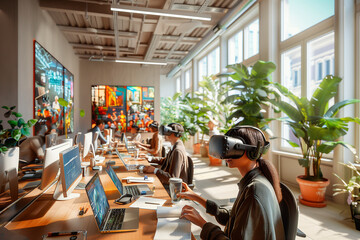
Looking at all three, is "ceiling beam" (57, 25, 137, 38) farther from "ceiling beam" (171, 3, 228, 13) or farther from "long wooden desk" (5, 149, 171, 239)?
"long wooden desk" (5, 149, 171, 239)

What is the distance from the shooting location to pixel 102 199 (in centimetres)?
151

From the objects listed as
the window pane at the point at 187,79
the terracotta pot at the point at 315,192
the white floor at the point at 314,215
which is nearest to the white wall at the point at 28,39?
the white floor at the point at 314,215

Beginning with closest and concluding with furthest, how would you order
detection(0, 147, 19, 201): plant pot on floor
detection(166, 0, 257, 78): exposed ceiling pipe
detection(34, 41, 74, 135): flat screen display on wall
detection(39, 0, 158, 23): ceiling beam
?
detection(0, 147, 19, 201): plant pot on floor < detection(34, 41, 74, 135): flat screen display on wall < detection(166, 0, 257, 78): exposed ceiling pipe < detection(39, 0, 158, 23): ceiling beam

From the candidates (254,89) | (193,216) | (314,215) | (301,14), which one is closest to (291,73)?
(301,14)

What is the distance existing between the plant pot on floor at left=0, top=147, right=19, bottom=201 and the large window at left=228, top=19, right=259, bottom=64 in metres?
5.81

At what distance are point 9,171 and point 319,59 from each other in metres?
4.87

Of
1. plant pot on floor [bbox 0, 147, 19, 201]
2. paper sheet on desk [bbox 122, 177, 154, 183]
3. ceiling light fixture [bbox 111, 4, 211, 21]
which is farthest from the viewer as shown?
ceiling light fixture [bbox 111, 4, 211, 21]

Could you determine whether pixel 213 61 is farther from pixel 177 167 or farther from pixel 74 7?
pixel 177 167

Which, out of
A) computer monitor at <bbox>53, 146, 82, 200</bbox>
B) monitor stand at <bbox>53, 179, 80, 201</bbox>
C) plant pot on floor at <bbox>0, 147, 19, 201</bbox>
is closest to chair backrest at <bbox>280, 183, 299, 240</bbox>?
computer monitor at <bbox>53, 146, 82, 200</bbox>

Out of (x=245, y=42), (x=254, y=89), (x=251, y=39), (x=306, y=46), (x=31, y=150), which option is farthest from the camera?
(x=245, y=42)

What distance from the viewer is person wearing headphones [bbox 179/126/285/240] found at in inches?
39.9

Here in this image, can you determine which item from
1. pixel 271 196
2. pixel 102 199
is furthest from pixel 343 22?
pixel 102 199

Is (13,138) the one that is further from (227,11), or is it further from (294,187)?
(227,11)

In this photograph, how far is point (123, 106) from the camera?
416 inches
